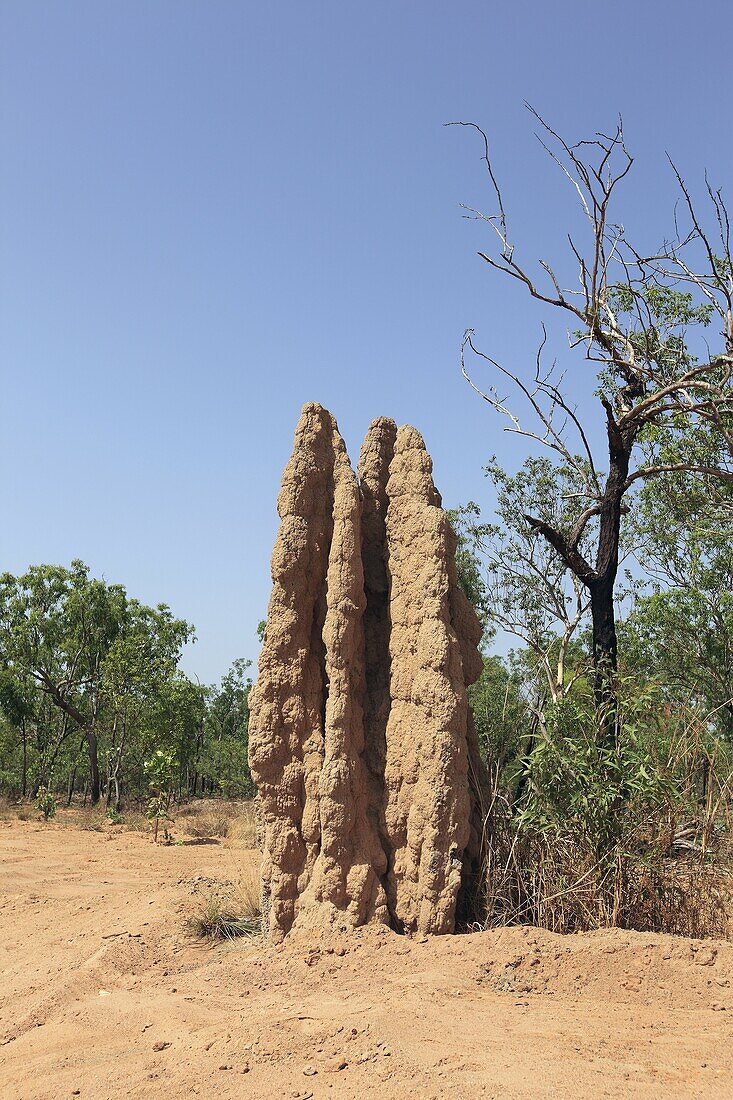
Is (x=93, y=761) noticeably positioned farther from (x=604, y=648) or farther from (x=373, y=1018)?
(x=373, y=1018)

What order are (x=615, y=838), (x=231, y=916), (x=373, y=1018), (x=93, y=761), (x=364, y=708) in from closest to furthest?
1. (x=373, y=1018)
2. (x=615, y=838)
3. (x=364, y=708)
4. (x=231, y=916)
5. (x=93, y=761)

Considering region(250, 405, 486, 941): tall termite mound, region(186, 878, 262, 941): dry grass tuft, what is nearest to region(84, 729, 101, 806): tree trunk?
region(186, 878, 262, 941): dry grass tuft

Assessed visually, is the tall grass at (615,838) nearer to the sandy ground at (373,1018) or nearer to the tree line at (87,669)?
the sandy ground at (373,1018)

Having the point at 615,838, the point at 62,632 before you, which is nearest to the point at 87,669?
the point at 62,632

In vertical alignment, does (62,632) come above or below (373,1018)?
above

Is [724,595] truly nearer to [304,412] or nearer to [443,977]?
[304,412]

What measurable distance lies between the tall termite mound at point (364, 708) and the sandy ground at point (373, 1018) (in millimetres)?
399

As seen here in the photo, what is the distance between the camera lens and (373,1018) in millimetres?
4148

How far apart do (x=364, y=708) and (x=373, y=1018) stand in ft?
7.35

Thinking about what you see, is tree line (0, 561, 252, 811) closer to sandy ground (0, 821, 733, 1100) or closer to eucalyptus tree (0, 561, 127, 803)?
eucalyptus tree (0, 561, 127, 803)

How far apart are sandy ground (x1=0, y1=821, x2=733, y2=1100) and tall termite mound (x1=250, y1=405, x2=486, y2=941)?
0.40 metres

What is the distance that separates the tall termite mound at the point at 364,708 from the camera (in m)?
5.37

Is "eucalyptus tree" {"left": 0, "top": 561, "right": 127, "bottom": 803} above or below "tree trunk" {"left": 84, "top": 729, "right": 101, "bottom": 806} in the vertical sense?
above

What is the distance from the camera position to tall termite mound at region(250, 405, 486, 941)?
17.6 ft
